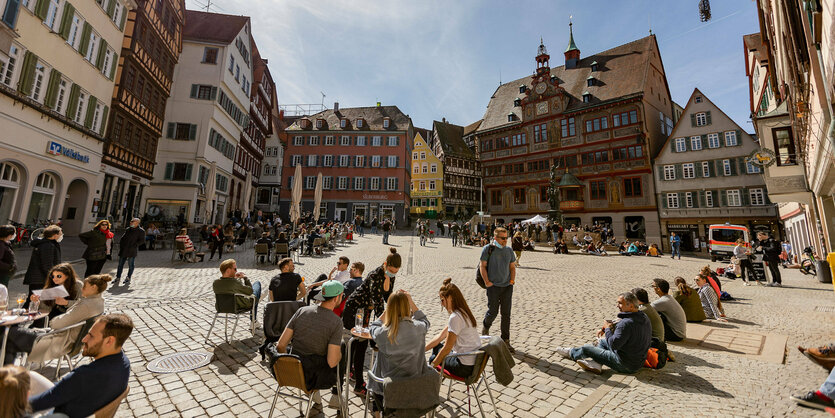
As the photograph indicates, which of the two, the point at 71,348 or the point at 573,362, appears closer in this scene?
the point at 71,348

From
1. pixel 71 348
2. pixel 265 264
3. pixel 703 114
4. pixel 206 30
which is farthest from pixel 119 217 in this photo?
pixel 703 114

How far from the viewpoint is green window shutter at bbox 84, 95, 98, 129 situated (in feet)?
54.8

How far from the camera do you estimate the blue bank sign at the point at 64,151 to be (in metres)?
14.6

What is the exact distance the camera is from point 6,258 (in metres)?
5.26

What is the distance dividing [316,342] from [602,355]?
373cm

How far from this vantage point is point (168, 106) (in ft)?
81.9

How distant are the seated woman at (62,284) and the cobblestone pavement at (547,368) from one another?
1.02m

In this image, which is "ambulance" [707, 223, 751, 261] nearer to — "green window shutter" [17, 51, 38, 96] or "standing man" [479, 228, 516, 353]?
"standing man" [479, 228, 516, 353]

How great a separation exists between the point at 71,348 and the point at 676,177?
38682 mm

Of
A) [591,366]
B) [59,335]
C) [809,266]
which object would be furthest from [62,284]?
[809,266]

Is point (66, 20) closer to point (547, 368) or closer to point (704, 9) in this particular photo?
point (547, 368)

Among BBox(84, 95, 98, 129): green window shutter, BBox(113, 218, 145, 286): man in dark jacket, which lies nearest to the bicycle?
BBox(113, 218, 145, 286): man in dark jacket

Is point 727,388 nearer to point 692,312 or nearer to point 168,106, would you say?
point 692,312

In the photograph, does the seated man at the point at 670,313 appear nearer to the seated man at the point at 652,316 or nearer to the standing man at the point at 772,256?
the seated man at the point at 652,316
